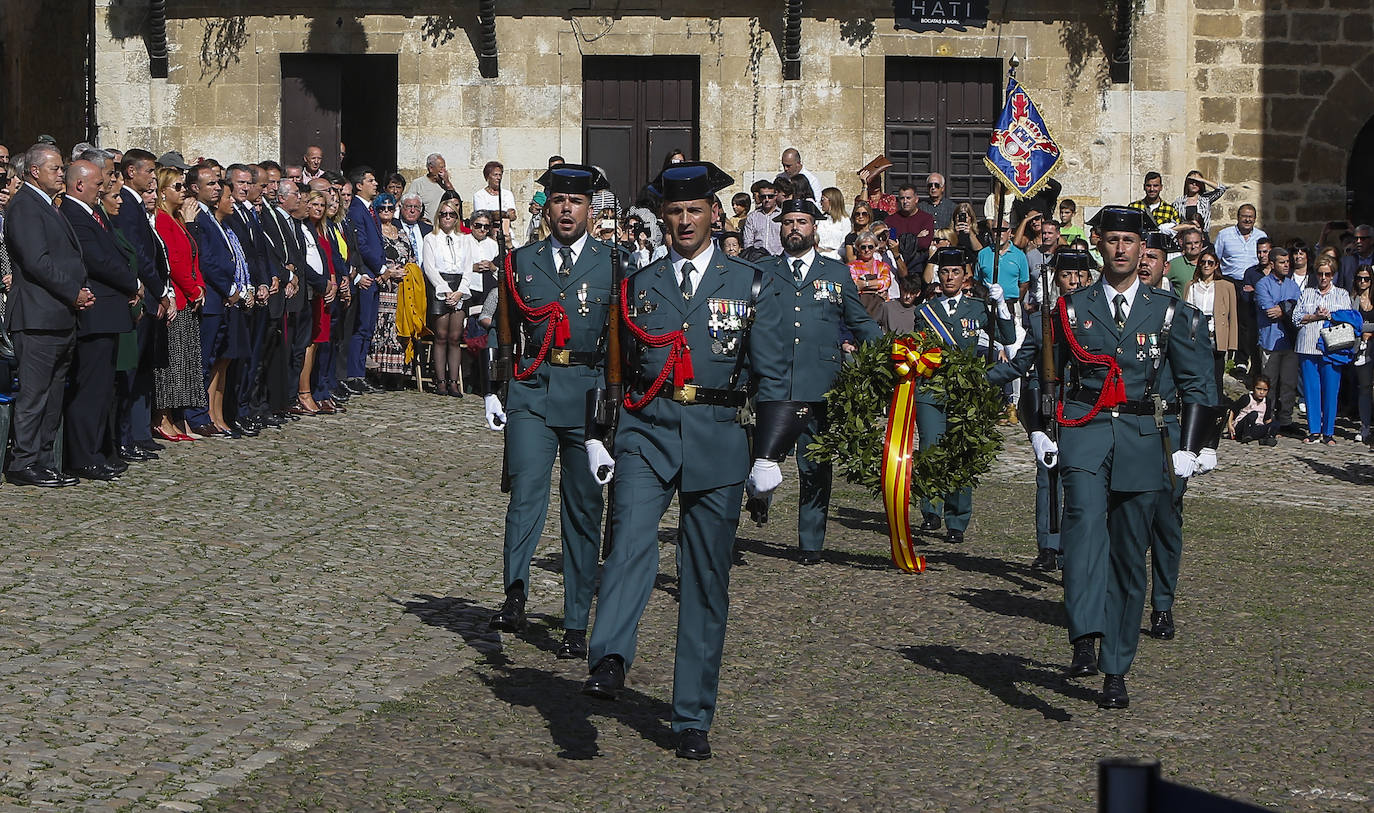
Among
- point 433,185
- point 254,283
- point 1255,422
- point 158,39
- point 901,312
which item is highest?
point 158,39

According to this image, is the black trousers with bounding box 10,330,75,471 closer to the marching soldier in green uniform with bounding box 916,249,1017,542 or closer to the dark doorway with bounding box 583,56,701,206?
the marching soldier in green uniform with bounding box 916,249,1017,542

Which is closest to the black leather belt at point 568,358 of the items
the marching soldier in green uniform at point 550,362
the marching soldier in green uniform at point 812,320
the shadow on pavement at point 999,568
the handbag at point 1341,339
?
the marching soldier in green uniform at point 550,362

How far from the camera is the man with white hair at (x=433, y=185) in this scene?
73.3ft

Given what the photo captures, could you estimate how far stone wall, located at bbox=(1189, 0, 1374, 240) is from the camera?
983 inches

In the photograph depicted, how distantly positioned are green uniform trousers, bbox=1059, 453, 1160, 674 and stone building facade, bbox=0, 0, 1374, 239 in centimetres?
1603

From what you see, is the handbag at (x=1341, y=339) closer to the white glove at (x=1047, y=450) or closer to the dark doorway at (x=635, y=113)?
the dark doorway at (x=635, y=113)

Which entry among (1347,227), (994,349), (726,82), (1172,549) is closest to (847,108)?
(726,82)

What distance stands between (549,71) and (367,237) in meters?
5.24

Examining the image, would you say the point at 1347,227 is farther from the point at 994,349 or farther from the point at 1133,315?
the point at 1133,315

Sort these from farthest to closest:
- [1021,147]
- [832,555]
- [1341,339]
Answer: [1021,147] → [1341,339] → [832,555]

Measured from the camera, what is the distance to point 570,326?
30.1 ft

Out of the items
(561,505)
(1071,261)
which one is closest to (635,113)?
(1071,261)

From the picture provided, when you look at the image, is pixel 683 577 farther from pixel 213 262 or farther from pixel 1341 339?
pixel 1341 339

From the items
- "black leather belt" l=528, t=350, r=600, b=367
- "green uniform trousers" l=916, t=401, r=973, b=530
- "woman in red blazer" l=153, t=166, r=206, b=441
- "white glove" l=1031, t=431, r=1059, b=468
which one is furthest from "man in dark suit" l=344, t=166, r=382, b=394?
"white glove" l=1031, t=431, r=1059, b=468
